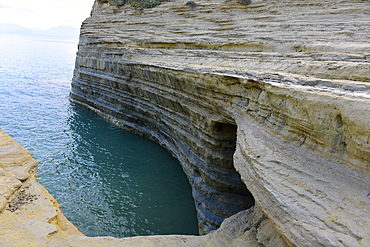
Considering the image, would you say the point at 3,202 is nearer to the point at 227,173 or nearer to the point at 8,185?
the point at 8,185

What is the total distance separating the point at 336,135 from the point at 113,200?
7.31 meters

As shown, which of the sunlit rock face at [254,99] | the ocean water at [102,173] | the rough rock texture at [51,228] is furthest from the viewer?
the ocean water at [102,173]

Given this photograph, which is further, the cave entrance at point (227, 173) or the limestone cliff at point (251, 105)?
the cave entrance at point (227, 173)

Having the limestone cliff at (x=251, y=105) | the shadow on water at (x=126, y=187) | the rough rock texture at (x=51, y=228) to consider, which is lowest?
the shadow on water at (x=126, y=187)

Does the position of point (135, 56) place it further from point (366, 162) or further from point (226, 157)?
point (366, 162)

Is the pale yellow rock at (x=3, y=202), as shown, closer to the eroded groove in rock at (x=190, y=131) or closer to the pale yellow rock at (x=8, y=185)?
the pale yellow rock at (x=8, y=185)

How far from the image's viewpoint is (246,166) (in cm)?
528

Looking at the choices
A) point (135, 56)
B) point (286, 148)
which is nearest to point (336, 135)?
point (286, 148)

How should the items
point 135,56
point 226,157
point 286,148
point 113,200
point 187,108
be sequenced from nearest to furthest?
1. point 286,148
2. point 226,157
3. point 113,200
4. point 187,108
5. point 135,56

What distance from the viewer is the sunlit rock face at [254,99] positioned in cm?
379

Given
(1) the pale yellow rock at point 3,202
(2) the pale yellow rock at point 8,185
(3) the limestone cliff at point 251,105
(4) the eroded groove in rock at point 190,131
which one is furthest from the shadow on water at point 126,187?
(1) the pale yellow rock at point 3,202

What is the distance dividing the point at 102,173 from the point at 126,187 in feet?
4.62

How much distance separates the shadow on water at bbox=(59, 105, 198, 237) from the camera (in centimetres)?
847

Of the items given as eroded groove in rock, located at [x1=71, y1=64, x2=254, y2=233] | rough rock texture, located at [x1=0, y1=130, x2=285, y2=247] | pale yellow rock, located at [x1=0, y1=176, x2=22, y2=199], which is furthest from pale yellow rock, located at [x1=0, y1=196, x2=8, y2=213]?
eroded groove in rock, located at [x1=71, y1=64, x2=254, y2=233]
